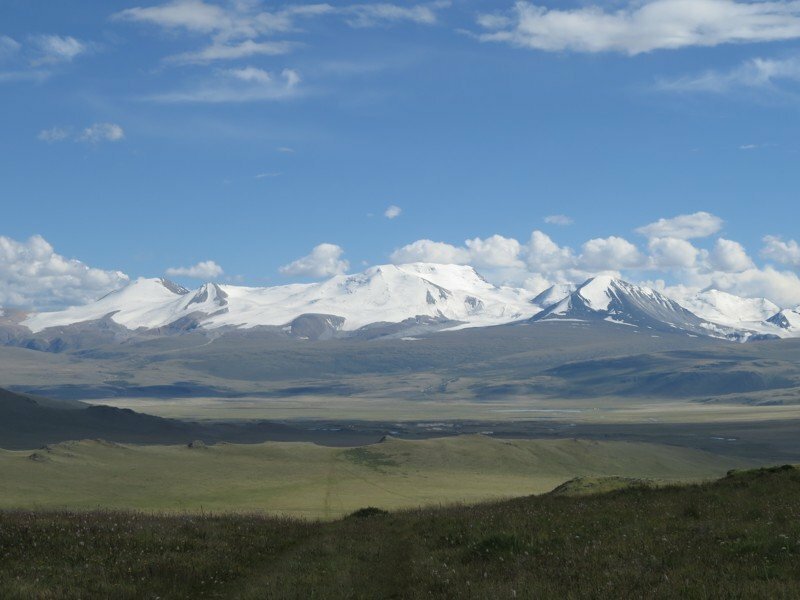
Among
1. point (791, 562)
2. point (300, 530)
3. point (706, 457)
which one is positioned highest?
point (791, 562)

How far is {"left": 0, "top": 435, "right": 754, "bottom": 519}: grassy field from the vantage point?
87.9 meters

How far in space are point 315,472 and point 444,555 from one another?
100 m

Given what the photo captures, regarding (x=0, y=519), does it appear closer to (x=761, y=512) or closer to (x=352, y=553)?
(x=352, y=553)

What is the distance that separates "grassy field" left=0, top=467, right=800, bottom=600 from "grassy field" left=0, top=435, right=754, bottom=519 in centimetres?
4618

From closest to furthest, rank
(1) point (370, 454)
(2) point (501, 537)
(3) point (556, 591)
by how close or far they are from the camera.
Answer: (3) point (556, 591)
(2) point (501, 537)
(1) point (370, 454)

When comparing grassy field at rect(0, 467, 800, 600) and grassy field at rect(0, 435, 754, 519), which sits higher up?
grassy field at rect(0, 467, 800, 600)

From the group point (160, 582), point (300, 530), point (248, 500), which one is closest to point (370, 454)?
point (248, 500)

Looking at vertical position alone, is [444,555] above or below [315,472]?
above

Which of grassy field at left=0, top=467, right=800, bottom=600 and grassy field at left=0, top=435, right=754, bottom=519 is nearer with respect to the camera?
grassy field at left=0, top=467, right=800, bottom=600

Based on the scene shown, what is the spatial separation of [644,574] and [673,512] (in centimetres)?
937

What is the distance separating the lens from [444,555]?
66.7 feet

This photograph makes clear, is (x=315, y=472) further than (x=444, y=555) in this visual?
Yes

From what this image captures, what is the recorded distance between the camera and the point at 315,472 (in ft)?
390

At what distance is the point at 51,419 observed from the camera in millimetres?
195750
